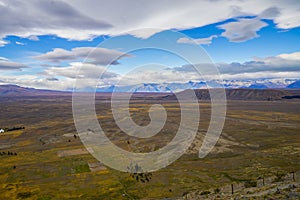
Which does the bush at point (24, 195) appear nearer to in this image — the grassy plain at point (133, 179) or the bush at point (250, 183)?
the grassy plain at point (133, 179)

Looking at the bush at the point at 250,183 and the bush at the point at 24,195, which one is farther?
the bush at the point at 24,195

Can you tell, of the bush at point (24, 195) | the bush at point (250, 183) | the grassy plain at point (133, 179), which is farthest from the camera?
the grassy plain at point (133, 179)

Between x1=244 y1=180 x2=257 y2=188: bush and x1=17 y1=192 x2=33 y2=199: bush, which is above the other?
x1=17 y1=192 x2=33 y2=199: bush

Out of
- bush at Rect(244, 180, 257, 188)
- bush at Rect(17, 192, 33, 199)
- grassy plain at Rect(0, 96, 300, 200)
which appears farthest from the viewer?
grassy plain at Rect(0, 96, 300, 200)

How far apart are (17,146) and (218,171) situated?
57.2 metres

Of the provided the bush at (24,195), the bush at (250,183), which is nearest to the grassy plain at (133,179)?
the bush at (24,195)

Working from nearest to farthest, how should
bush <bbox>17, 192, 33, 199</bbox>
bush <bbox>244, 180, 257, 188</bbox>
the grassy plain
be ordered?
bush <bbox>244, 180, 257, 188</bbox>, bush <bbox>17, 192, 33, 199</bbox>, the grassy plain

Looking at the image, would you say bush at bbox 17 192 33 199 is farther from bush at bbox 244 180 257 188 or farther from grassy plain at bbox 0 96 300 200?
bush at bbox 244 180 257 188

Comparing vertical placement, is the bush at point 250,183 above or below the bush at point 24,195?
below

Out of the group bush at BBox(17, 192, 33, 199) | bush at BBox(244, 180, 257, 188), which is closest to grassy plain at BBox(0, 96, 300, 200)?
bush at BBox(17, 192, 33, 199)

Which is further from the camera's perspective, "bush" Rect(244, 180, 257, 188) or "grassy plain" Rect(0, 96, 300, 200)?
"grassy plain" Rect(0, 96, 300, 200)

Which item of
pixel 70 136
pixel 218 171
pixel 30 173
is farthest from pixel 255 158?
pixel 70 136

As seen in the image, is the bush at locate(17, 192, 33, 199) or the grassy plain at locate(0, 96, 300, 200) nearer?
the bush at locate(17, 192, 33, 199)

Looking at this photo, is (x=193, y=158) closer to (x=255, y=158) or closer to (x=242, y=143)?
(x=255, y=158)
